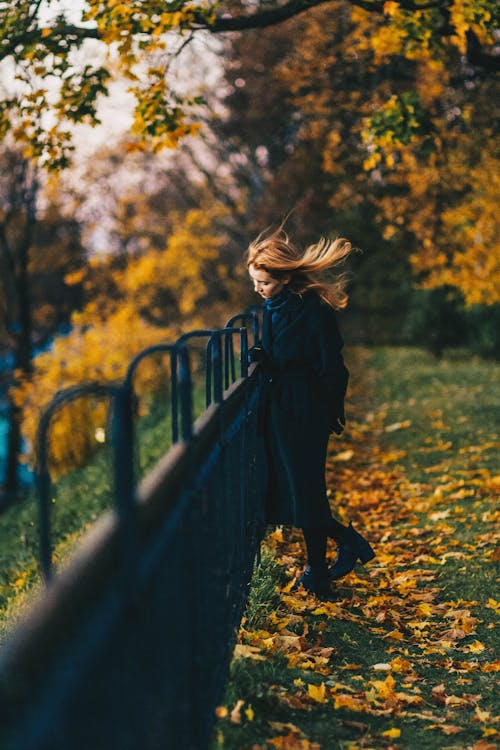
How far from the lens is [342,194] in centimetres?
1598

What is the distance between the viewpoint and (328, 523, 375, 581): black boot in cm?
500

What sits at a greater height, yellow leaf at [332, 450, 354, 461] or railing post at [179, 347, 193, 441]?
railing post at [179, 347, 193, 441]

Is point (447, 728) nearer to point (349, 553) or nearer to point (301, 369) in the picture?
point (349, 553)

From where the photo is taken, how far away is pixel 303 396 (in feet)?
15.4

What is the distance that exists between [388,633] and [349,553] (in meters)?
0.53

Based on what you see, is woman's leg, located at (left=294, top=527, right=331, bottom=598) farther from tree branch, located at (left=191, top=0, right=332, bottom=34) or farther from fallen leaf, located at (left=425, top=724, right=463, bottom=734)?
tree branch, located at (left=191, top=0, right=332, bottom=34)

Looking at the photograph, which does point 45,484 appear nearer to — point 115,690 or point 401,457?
point 115,690

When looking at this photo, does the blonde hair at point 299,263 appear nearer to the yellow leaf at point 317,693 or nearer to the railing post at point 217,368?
the railing post at point 217,368

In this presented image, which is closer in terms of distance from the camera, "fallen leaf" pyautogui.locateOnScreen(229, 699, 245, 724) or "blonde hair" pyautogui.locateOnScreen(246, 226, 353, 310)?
"fallen leaf" pyautogui.locateOnScreen(229, 699, 245, 724)

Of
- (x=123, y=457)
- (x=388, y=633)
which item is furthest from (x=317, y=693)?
(x=123, y=457)

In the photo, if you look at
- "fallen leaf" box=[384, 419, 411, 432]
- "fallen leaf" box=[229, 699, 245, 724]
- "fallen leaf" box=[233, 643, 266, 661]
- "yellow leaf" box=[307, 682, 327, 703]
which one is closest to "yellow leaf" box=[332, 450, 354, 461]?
"fallen leaf" box=[384, 419, 411, 432]

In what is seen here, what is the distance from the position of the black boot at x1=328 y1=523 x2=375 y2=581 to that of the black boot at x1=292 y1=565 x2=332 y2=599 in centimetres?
6

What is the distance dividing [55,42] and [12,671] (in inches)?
273

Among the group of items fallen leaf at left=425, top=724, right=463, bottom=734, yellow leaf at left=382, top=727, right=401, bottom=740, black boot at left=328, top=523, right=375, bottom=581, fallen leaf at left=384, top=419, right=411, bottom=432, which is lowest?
fallen leaf at left=384, top=419, right=411, bottom=432
